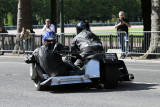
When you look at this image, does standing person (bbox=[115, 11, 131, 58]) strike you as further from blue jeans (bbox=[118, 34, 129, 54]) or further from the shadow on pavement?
the shadow on pavement

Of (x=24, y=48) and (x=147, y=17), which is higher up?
(x=147, y=17)

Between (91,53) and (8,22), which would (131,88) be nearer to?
(91,53)

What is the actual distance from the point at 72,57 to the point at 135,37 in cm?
1013

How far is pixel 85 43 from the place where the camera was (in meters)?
10.2

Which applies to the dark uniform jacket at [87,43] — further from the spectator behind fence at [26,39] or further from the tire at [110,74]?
the spectator behind fence at [26,39]

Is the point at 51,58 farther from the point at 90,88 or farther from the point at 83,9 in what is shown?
the point at 83,9

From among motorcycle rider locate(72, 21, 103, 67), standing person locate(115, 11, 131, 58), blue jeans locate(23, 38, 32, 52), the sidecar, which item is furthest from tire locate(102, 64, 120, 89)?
blue jeans locate(23, 38, 32, 52)

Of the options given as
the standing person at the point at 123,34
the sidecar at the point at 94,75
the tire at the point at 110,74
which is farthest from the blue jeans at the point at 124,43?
the tire at the point at 110,74

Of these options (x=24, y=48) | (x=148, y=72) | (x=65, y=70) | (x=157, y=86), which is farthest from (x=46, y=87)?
(x=24, y=48)

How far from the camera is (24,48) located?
73.4ft

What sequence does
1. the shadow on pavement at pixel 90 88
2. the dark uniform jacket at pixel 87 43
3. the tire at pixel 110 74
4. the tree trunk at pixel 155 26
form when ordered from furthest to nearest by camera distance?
1. the tree trunk at pixel 155 26
2. the dark uniform jacket at pixel 87 43
3. the shadow on pavement at pixel 90 88
4. the tire at pixel 110 74

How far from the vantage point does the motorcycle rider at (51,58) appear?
9477mm

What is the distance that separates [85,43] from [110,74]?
1235 mm

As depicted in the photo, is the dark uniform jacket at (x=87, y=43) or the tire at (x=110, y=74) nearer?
the tire at (x=110, y=74)
